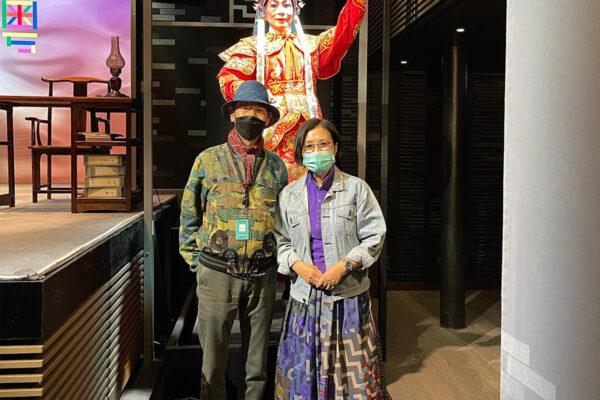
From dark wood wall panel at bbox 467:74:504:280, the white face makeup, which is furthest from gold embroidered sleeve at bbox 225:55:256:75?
dark wood wall panel at bbox 467:74:504:280

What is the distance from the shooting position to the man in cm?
250

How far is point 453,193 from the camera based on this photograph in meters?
5.00

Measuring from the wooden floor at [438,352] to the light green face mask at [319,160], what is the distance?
1608 millimetres

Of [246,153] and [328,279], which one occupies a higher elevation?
[246,153]

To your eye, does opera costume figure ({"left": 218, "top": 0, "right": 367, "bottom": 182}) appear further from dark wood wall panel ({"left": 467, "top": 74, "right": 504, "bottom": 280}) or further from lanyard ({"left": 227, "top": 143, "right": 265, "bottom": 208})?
dark wood wall panel ({"left": 467, "top": 74, "right": 504, "bottom": 280})

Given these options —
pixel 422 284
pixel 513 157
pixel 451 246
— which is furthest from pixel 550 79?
pixel 422 284

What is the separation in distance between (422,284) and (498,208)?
46.6 inches

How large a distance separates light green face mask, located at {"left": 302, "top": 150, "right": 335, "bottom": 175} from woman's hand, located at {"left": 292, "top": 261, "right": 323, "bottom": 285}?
0.39m

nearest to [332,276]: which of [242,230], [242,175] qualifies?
[242,230]

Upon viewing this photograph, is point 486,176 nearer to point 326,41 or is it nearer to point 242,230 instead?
point 326,41

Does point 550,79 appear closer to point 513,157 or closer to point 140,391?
point 513,157

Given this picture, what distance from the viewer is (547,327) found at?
0.60 meters

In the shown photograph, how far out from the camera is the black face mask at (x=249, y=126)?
8.21ft

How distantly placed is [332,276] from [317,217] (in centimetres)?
26
